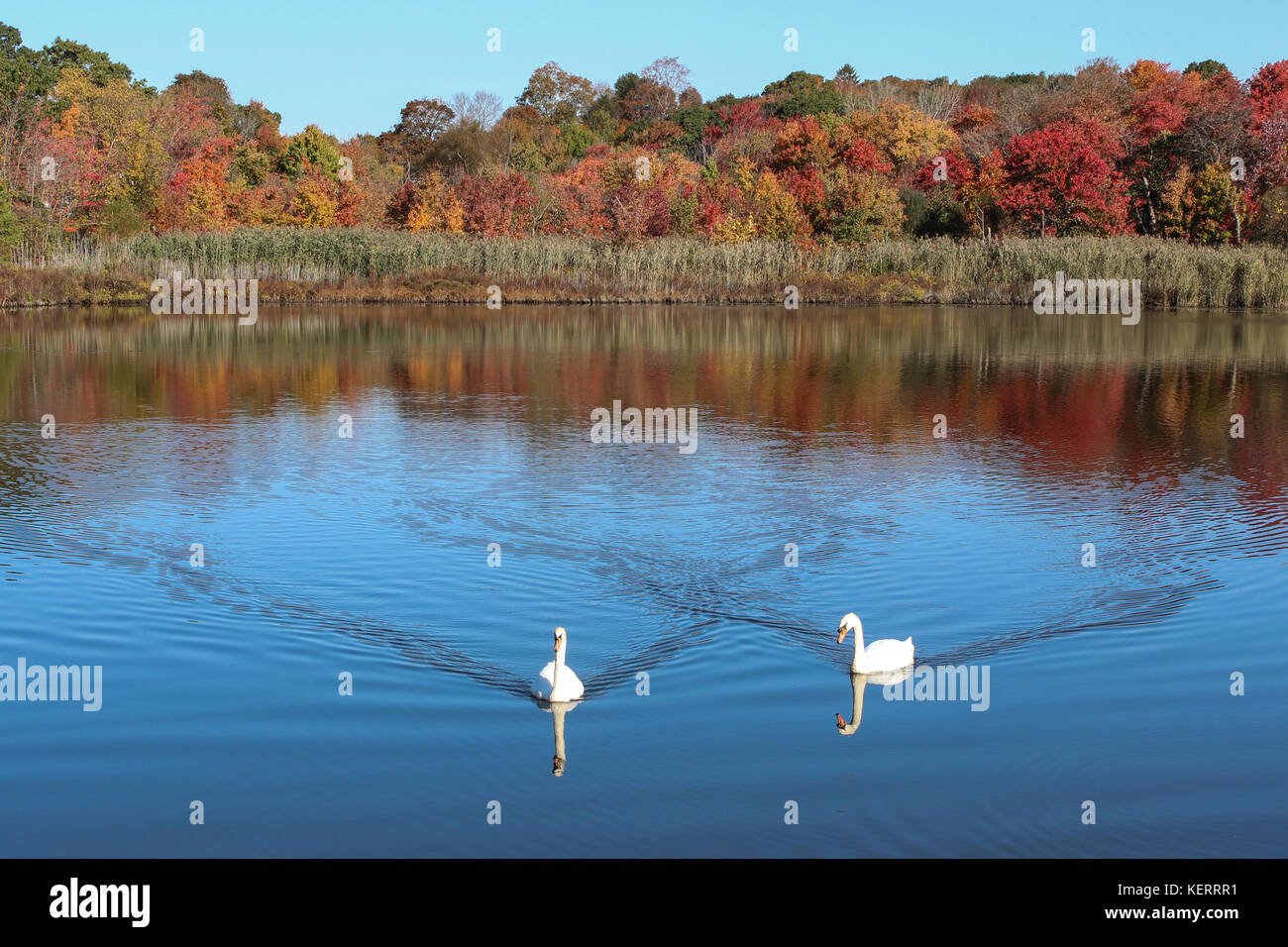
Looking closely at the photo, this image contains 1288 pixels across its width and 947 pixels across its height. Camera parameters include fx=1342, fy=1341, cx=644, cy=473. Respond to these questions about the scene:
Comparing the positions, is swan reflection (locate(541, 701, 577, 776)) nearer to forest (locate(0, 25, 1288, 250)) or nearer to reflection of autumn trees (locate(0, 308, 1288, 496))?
reflection of autumn trees (locate(0, 308, 1288, 496))

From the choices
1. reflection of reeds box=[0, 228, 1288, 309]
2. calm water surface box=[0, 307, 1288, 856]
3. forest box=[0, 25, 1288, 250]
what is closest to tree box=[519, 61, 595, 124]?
forest box=[0, 25, 1288, 250]

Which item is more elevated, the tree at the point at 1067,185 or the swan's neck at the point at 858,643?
the tree at the point at 1067,185

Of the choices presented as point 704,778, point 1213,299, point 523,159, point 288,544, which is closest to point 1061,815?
point 704,778

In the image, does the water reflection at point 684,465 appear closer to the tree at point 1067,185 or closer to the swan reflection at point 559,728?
the swan reflection at point 559,728

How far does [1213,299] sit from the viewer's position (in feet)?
132

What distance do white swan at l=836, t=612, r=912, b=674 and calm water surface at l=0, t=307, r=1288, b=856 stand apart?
0.16 meters

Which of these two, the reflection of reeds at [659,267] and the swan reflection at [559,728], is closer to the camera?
the swan reflection at [559,728]

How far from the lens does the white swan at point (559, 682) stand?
7.03 m

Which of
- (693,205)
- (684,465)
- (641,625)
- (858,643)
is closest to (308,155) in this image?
(693,205)

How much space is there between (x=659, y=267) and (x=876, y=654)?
127 feet

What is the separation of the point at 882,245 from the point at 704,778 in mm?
41992

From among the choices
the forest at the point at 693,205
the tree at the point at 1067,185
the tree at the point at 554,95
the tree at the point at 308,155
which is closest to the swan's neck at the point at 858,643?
the forest at the point at 693,205

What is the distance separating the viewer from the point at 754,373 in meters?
22.4

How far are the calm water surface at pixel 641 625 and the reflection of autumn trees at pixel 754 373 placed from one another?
26 cm
